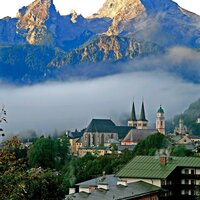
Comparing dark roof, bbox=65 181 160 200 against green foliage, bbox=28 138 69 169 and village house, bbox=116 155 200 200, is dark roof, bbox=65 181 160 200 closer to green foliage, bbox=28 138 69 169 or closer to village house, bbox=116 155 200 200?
village house, bbox=116 155 200 200

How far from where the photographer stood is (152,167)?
83.0 meters

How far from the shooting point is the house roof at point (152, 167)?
8038cm

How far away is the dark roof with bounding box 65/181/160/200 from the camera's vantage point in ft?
209

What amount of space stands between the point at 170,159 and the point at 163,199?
9205mm

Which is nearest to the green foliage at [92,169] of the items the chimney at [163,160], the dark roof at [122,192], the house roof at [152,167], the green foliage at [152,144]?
the green foliage at [152,144]

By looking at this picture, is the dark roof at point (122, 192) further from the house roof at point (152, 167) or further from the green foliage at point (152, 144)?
the green foliage at point (152, 144)

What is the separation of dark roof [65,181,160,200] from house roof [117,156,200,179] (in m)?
2.46

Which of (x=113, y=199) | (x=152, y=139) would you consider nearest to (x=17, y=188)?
(x=113, y=199)

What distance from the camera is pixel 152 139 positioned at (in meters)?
154

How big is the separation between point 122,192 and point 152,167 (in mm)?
15470

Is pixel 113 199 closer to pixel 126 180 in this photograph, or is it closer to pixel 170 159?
pixel 126 180

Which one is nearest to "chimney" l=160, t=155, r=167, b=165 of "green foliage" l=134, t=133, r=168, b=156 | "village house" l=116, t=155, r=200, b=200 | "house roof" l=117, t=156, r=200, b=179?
"village house" l=116, t=155, r=200, b=200

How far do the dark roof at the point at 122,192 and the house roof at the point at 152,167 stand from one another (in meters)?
2.46

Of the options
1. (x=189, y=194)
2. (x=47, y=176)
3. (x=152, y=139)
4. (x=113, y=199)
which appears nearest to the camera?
(x=47, y=176)
